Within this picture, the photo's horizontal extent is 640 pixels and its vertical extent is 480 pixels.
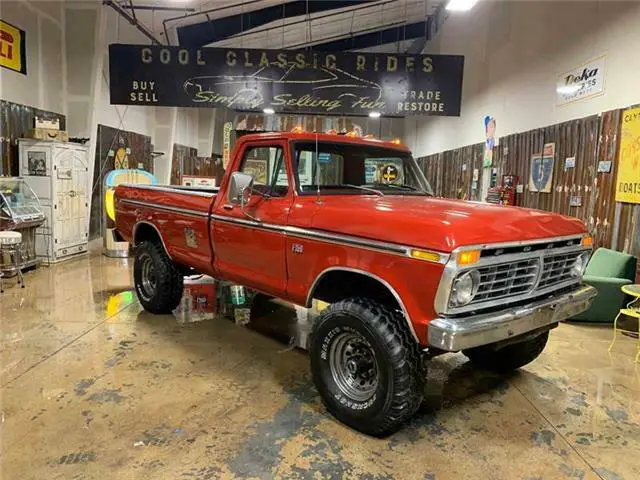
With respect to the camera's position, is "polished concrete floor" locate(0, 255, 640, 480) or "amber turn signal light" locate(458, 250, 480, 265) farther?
"polished concrete floor" locate(0, 255, 640, 480)

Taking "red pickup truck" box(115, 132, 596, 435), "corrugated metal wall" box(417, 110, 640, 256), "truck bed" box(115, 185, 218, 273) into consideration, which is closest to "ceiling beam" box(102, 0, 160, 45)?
"truck bed" box(115, 185, 218, 273)

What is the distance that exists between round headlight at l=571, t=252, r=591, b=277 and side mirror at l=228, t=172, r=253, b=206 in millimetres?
2430

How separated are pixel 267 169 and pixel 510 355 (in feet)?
8.37

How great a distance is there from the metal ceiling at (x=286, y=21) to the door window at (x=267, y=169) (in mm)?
7824

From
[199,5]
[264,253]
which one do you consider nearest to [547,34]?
[264,253]

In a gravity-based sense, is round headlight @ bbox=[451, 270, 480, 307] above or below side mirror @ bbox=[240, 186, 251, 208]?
below

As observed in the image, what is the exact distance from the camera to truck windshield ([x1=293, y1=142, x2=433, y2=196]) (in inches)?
140

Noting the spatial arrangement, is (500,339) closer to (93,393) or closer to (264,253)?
(264,253)

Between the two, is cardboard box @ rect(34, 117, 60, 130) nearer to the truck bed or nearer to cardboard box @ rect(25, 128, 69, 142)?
cardboard box @ rect(25, 128, 69, 142)

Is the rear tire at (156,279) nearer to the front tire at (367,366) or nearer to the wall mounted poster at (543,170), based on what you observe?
the front tire at (367,366)

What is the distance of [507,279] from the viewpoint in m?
2.71

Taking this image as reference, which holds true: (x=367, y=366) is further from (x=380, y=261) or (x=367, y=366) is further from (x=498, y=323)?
(x=498, y=323)

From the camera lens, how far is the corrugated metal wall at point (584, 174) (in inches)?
216

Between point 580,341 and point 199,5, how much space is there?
1037 centimetres
